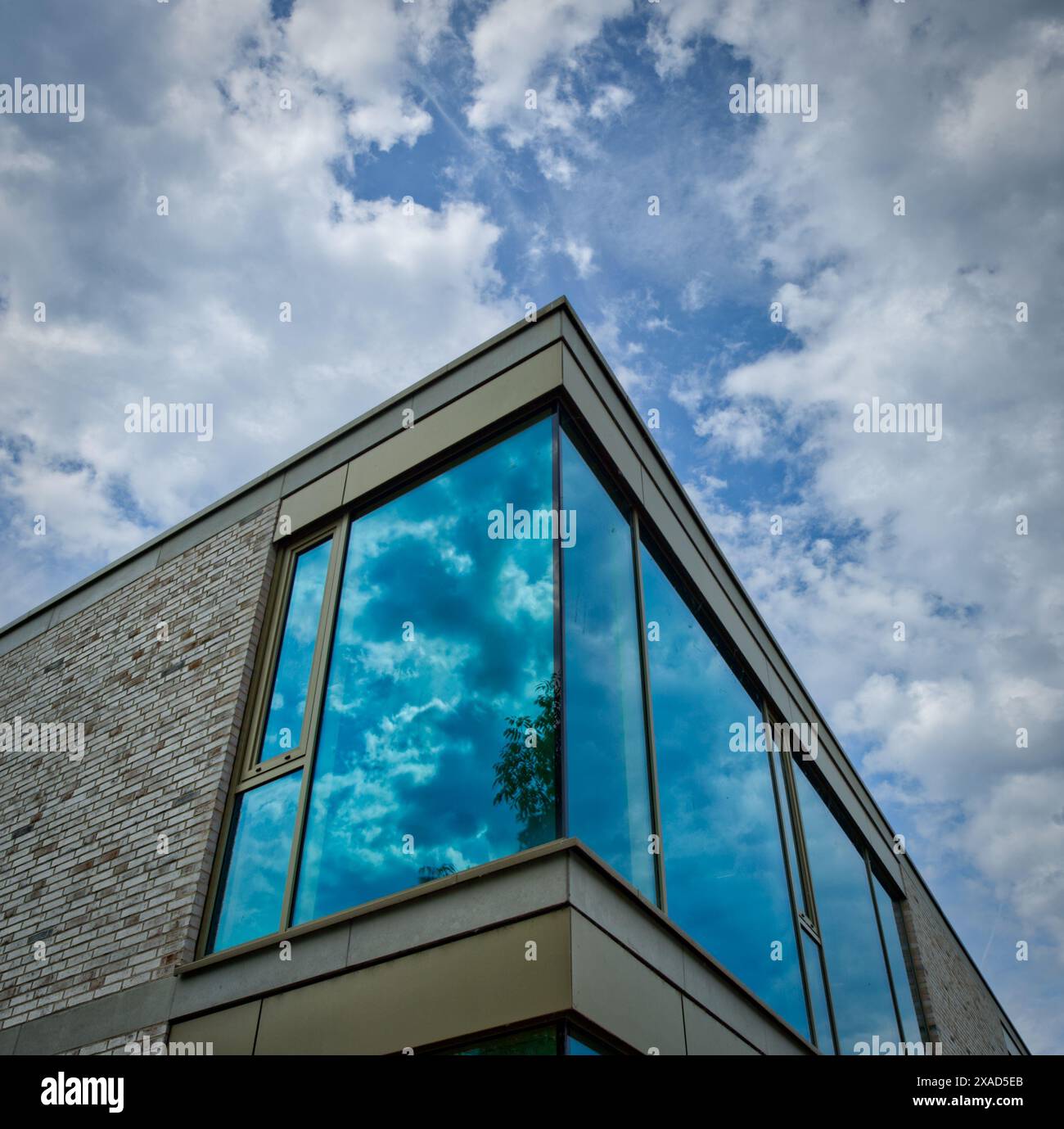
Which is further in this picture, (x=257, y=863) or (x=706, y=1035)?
(x=257, y=863)

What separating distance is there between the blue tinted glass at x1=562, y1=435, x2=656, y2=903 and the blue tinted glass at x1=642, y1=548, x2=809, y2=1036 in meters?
0.35

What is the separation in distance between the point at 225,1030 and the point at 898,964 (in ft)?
30.1

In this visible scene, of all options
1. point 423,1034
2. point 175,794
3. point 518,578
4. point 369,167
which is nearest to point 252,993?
point 423,1034

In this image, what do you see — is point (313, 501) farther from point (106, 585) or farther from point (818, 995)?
point (818, 995)

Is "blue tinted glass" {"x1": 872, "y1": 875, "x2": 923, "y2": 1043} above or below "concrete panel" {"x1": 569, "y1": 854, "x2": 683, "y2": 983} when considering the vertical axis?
above

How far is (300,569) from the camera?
22.0 feet

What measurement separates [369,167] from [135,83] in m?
2.81

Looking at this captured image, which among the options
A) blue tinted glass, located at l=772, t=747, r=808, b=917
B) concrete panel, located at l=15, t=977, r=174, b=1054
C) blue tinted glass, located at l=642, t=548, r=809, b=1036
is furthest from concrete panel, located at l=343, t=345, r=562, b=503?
blue tinted glass, located at l=772, t=747, r=808, b=917

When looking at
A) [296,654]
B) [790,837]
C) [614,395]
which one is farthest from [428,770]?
[790,837]

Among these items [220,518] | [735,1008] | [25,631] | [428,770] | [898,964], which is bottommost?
[735,1008]

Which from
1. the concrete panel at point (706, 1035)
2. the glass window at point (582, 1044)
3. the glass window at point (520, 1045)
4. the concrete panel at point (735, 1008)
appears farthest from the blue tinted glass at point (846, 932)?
the glass window at point (520, 1045)

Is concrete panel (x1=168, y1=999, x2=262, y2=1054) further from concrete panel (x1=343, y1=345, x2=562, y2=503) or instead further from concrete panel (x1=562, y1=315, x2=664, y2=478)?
concrete panel (x1=562, y1=315, x2=664, y2=478)

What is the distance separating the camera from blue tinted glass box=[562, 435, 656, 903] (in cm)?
468

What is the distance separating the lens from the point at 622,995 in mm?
4051
